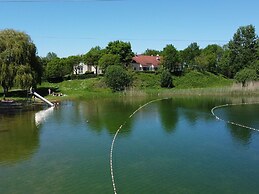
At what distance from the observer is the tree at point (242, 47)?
265ft

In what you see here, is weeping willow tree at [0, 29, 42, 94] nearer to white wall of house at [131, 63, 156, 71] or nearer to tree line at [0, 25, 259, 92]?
tree line at [0, 25, 259, 92]

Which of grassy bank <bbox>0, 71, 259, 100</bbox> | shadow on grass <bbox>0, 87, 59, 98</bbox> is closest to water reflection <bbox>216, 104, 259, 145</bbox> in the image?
grassy bank <bbox>0, 71, 259, 100</bbox>

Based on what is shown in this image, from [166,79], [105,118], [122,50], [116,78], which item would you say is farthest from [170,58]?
[105,118]

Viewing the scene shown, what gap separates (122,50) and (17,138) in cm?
5370

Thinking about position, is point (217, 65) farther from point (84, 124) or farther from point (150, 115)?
point (84, 124)

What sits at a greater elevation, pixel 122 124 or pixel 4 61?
pixel 4 61

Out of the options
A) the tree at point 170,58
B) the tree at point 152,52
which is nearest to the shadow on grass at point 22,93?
the tree at point 170,58

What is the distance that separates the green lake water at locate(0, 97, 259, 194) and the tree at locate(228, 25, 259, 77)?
51901 mm

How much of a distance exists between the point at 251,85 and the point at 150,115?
98.5 feet

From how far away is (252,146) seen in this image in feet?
66.9

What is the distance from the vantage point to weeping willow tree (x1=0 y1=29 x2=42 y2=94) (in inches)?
1767

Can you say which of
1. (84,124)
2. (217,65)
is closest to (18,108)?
(84,124)

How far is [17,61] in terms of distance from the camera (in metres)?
46.3

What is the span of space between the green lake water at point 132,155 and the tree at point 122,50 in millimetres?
43704
